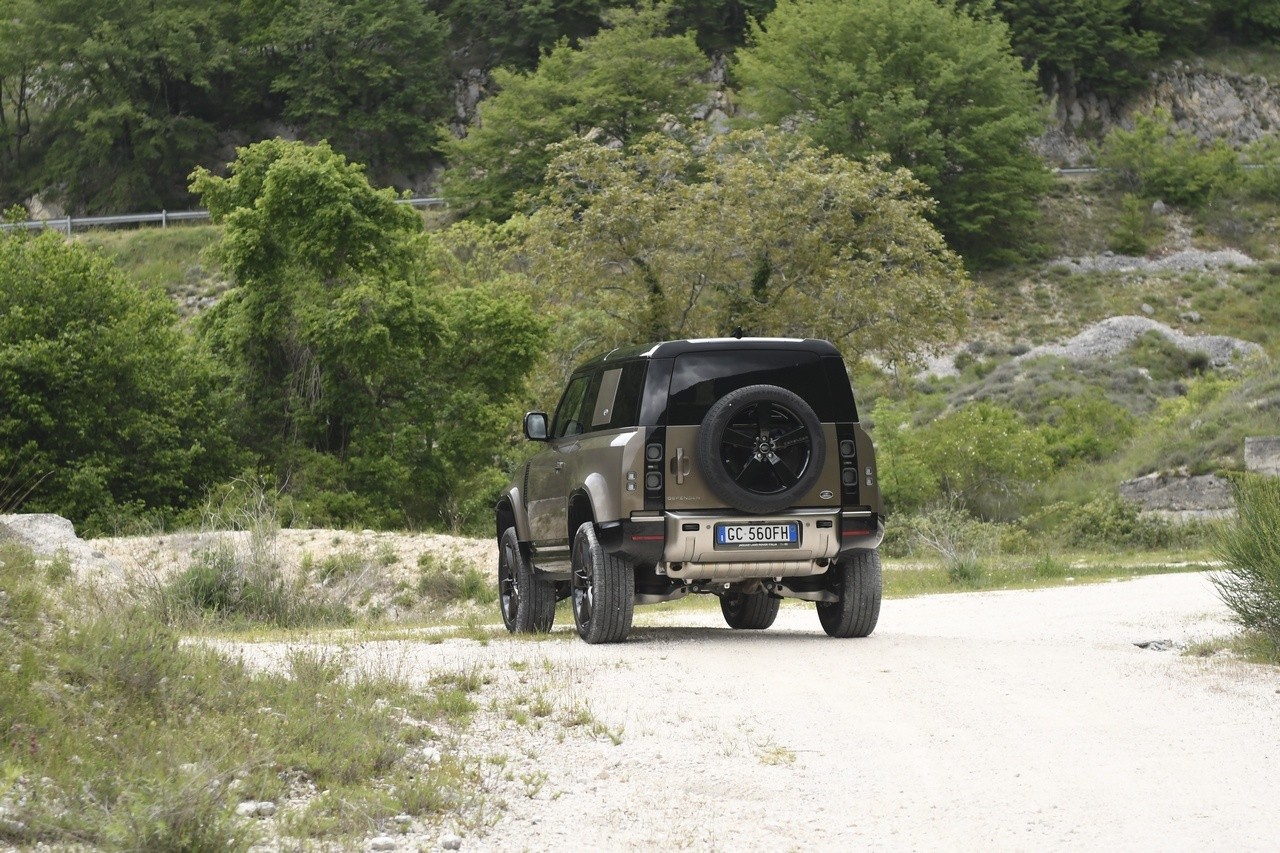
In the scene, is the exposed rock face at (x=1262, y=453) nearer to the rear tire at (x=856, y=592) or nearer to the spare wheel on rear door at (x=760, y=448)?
the rear tire at (x=856, y=592)

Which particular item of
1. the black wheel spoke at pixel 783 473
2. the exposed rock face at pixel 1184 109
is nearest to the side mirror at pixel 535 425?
the black wheel spoke at pixel 783 473

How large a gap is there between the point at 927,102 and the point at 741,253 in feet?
109

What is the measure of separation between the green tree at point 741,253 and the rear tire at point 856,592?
2008 centimetres

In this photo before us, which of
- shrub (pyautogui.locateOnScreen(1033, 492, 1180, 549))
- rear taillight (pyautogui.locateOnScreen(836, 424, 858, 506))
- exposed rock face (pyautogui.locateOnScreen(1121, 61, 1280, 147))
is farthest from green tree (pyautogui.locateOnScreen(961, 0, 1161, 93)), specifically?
rear taillight (pyautogui.locateOnScreen(836, 424, 858, 506))

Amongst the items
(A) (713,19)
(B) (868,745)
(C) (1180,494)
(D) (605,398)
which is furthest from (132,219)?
(B) (868,745)

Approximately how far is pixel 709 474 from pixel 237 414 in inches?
936

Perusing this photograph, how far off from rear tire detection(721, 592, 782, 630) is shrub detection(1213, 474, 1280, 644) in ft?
13.5

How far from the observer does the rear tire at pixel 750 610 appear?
15102 millimetres

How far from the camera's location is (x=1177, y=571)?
25.3 metres

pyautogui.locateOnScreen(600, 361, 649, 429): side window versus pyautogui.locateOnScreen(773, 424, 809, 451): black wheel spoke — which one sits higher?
pyautogui.locateOnScreen(600, 361, 649, 429): side window

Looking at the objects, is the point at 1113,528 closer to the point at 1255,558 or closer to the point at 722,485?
the point at 1255,558

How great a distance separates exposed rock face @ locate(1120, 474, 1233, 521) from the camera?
35719mm

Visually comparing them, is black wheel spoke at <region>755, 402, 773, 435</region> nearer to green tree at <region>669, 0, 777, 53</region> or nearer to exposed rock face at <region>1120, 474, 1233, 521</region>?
exposed rock face at <region>1120, 474, 1233, 521</region>

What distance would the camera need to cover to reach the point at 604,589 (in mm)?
12258
